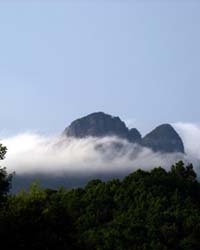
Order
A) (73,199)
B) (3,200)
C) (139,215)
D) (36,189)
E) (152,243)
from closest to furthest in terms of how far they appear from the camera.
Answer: (3,200)
(36,189)
(152,243)
(139,215)
(73,199)

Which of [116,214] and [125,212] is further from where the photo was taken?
[116,214]

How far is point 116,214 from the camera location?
141 m

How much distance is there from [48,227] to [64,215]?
4412mm

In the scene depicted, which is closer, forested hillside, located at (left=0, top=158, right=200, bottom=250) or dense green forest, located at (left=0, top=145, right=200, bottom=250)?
dense green forest, located at (left=0, top=145, right=200, bottom=250)

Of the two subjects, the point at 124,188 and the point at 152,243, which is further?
the point at 124,188

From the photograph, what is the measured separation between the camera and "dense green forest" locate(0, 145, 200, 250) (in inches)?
2199

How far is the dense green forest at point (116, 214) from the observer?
183ft

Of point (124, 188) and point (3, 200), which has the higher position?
point (124, 188)

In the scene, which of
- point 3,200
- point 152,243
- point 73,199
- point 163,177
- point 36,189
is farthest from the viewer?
point 163,177

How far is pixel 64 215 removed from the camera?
61.1 metres

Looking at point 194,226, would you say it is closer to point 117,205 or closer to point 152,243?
point 152,243

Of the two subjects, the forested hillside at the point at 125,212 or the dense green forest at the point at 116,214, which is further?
the forested hillside at the point at 125,212

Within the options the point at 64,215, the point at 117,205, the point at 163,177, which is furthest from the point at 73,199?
the point at 64,215

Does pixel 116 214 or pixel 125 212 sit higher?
→ pixel 125 212
